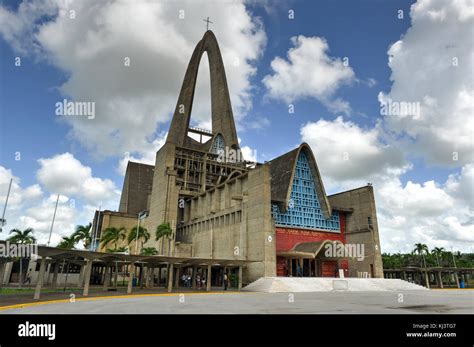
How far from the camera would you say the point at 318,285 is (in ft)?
125

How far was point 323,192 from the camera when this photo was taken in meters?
55.6

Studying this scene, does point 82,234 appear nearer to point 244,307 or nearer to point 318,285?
point 318,285

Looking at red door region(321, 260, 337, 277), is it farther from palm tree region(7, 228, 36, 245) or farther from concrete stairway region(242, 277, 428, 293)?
palm tree region(7, 228, 36, 245)

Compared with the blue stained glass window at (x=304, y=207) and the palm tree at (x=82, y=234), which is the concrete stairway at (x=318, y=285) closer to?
the blue stained glass window at (x=304, y=207)

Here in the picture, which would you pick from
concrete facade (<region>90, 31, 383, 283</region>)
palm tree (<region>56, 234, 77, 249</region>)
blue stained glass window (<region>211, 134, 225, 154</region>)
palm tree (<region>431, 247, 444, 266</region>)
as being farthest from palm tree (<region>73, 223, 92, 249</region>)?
palm tree (<region>431, 247, 444, 266</region>)

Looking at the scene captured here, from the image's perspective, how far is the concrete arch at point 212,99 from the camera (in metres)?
84.0

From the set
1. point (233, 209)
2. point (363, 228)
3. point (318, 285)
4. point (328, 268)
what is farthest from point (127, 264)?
Answer: point (363, 228)

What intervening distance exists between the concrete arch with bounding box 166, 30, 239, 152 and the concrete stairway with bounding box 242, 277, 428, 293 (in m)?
50.1

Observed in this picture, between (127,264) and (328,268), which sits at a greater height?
(127,264)

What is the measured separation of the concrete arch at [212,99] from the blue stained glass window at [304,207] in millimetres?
33524

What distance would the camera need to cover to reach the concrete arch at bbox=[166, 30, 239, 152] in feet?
276

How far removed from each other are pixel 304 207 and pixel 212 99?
5627cm

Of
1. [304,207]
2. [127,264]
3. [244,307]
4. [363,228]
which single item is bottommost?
[244,307]

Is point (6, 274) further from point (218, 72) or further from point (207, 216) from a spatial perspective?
point (218, 72)
